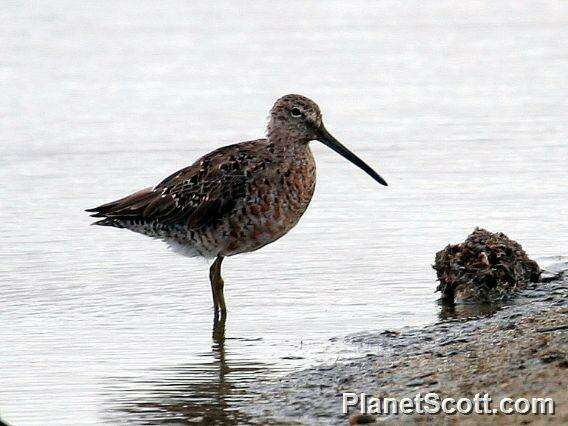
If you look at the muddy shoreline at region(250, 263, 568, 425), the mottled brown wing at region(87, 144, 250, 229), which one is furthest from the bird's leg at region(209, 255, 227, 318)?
the muddy shoreline at region(250, 263, 568, 425)

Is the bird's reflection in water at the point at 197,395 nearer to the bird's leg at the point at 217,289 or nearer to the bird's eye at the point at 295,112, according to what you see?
the bird's leg at the point at 217,289

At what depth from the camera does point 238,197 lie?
8234 millimetres

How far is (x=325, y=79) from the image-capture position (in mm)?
14375

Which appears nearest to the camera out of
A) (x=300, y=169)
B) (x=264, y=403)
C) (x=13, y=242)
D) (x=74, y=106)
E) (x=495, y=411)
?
(x=495, y=411)

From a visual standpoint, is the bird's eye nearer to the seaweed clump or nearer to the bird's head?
the bird's head

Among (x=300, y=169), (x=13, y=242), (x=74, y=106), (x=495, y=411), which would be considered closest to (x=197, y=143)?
(x=74, y=106)

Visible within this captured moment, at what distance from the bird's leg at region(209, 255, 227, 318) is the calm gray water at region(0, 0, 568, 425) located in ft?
0.26

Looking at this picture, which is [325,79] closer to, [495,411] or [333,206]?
[333,206]

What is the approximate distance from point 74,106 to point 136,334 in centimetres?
649

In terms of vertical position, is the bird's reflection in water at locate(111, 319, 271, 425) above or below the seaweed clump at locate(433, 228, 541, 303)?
below

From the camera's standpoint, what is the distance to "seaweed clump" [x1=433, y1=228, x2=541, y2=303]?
25.3ft

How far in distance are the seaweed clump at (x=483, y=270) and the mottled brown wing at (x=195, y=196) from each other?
4.48ft

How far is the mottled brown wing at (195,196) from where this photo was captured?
8.27 metres

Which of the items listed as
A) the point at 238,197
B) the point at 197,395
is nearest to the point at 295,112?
the point at 238,197
